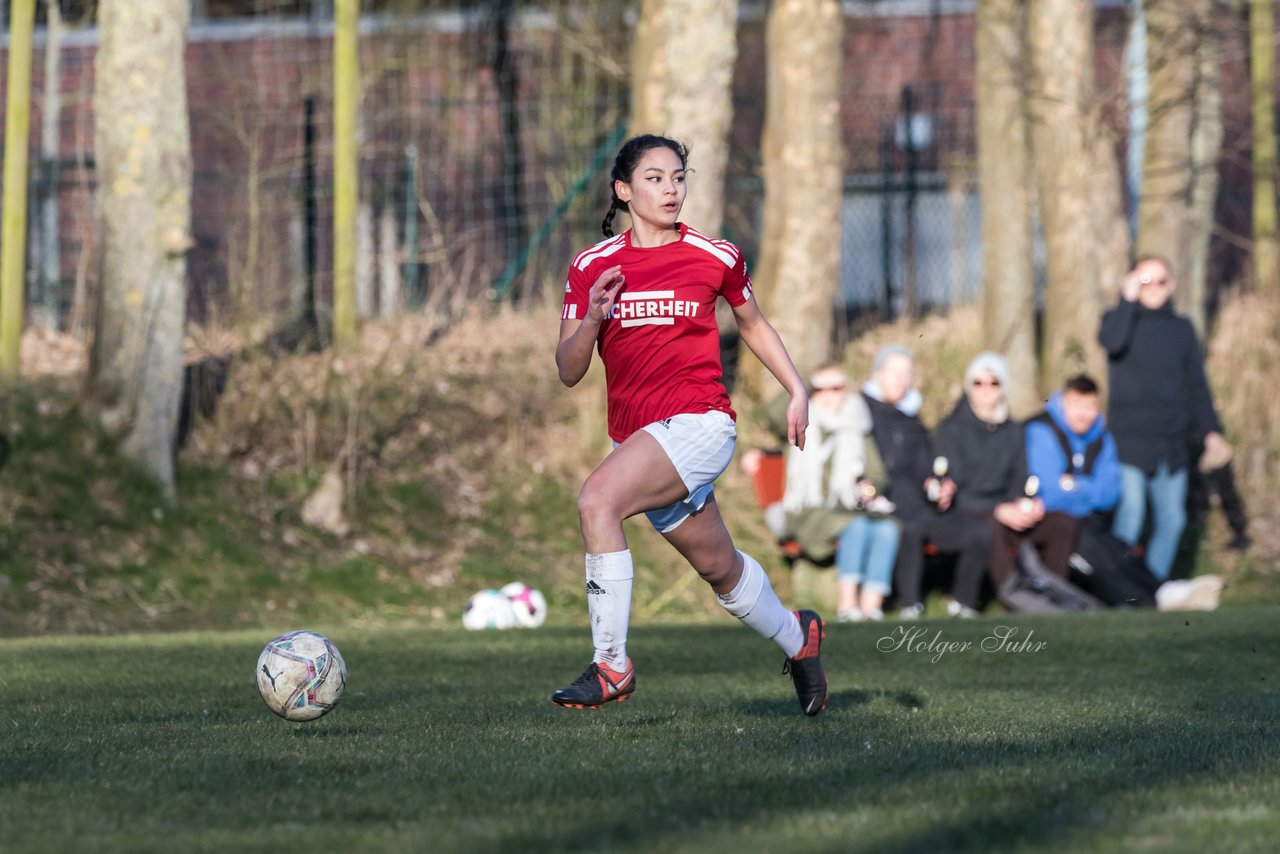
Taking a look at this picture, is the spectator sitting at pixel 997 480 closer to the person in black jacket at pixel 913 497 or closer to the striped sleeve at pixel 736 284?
the person in black jacket at pixel 913 497

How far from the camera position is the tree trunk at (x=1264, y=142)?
19250mm

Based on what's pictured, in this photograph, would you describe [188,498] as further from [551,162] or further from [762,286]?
[551,162]

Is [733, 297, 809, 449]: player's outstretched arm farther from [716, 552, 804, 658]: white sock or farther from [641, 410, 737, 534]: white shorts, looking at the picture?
[716, 552, 804, 658]: white sock

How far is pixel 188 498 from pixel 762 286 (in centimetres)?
583

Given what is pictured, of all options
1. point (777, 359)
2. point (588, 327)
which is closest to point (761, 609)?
point (777, 359)

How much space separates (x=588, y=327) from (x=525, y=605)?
263 inches

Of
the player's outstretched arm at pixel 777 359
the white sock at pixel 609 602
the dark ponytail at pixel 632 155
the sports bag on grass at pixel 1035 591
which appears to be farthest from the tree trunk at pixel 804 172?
the white sock at pixel 609 602

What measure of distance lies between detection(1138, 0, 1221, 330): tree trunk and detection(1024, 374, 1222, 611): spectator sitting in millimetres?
4530

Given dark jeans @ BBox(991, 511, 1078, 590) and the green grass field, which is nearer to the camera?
the green grass field

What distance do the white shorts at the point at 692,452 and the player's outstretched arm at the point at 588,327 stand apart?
326 millimetres

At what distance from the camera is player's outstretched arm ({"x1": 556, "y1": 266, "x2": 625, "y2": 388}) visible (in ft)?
20.0

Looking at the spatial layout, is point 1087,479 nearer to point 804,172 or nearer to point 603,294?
point 804,172

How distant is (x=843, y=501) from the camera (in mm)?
13273

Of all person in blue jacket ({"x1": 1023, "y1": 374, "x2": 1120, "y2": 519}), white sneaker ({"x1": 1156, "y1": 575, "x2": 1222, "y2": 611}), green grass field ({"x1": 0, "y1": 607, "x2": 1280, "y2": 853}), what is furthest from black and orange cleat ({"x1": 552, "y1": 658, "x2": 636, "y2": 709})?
white sneaker ({"x1": 1156, "y1": 575, "x2": 1222, "y2": 611})
